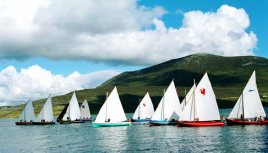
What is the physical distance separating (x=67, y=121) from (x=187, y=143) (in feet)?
351

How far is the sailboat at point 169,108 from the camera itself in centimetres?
12762

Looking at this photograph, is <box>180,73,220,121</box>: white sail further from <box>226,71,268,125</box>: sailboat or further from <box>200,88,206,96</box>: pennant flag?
<box>226,71,268,125</box>: sailboat

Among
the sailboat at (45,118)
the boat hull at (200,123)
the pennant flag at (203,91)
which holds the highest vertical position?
the pennant flag at (203,91)

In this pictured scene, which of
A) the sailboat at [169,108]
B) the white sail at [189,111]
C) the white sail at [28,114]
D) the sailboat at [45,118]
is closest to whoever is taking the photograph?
the white sail at [189,111]

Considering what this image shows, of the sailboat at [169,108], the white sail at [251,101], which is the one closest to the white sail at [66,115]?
the sailboat at [169,108]

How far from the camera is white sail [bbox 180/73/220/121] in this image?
111688mm

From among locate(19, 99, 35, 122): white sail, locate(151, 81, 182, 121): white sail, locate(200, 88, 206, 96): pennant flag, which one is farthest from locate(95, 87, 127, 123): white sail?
locate(19, 99, 35, 122): white sail

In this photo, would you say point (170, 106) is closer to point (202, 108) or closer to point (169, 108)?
point (169, 108)

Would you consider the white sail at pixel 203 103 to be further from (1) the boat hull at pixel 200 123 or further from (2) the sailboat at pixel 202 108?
(1) the boat hull at pixel 200 123

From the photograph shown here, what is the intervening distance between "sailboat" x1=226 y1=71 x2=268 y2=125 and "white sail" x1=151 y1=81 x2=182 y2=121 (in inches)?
701

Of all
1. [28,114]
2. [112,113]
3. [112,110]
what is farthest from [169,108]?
[28,114]

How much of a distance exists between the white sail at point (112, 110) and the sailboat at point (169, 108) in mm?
11881

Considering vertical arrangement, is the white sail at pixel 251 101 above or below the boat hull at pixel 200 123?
above

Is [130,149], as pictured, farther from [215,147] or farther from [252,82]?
[252,82]
